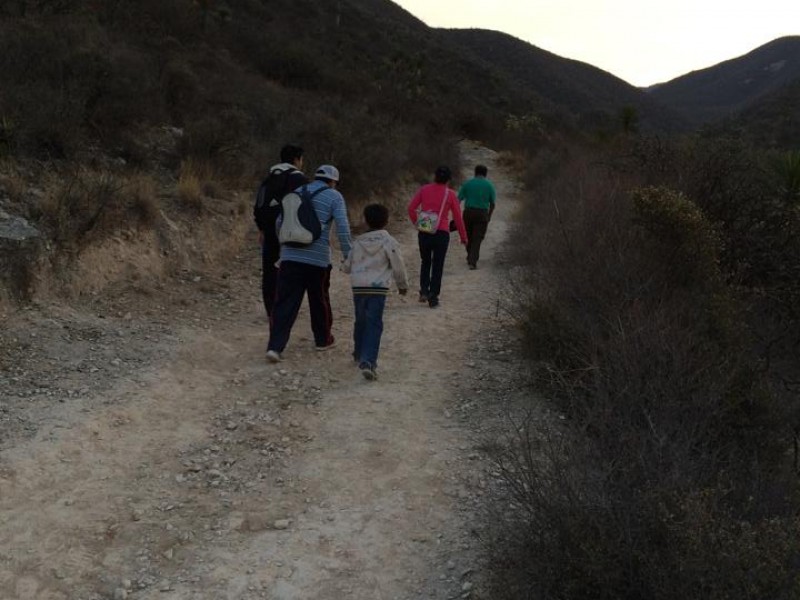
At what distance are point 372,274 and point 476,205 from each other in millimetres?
4356

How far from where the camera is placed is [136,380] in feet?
15.7

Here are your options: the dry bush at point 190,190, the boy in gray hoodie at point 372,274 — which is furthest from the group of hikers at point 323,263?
the dry bush at point 190,190

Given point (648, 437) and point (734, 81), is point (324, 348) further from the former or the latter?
point (734, 81)

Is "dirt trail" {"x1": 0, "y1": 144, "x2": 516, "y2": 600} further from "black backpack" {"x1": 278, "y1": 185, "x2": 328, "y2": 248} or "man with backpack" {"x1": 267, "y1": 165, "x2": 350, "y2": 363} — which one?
"black backpack" {"x1": 278, "y1": 185, "x2": 328, "y2": 248}

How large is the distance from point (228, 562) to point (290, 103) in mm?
12617

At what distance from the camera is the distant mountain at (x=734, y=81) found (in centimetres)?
9131

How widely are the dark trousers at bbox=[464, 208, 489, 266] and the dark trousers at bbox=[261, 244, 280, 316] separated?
12.5 feet

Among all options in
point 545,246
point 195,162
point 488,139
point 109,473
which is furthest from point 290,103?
point 488,139

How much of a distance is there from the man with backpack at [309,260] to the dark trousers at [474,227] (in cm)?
414

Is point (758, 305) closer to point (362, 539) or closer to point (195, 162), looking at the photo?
point (362, 539)

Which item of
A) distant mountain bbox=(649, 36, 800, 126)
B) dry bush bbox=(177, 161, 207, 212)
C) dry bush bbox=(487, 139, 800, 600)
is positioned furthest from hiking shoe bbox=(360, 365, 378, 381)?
distant mountain bbox=(649, 36, 800, 126)

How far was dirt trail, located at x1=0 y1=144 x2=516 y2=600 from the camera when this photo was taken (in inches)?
117

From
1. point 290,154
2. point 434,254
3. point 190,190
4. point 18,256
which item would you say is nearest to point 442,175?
point 434,254

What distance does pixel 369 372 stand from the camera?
5.13 meters
